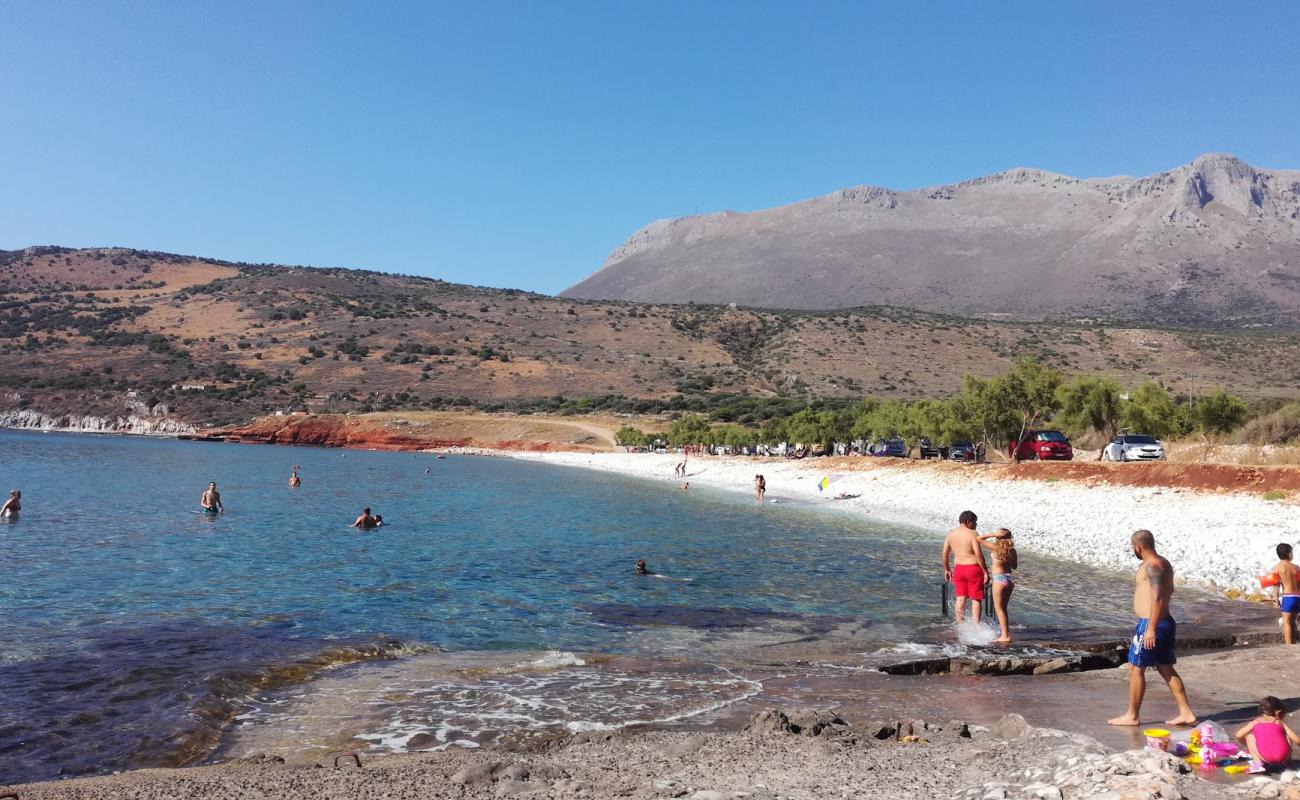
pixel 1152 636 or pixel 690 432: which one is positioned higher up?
pixel 690 432

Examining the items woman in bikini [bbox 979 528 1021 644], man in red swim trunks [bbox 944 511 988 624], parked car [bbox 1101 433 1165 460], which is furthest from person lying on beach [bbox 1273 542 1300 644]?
parked car [bbox 1101 433 1165 460]

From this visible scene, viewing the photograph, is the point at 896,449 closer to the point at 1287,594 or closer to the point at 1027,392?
the point at 1027,392

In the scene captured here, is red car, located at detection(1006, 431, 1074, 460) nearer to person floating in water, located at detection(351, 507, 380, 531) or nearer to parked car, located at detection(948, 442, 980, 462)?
parked car, located at detection(948, 442, 980, 462)

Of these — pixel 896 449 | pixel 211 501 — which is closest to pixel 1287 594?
pixel 211 501

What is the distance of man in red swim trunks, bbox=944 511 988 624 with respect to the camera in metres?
14.0

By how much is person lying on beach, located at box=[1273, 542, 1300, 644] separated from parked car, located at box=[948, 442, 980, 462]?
3808 centimetres

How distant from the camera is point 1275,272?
192m

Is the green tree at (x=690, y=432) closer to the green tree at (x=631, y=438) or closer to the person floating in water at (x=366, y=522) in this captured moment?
the green tree at (x=631, y=438)

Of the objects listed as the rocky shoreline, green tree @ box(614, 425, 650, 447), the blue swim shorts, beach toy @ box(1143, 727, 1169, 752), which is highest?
green tree @ box(614, 425, 650, 447)

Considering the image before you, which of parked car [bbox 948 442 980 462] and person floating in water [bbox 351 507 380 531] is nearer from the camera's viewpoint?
person floating in water [bbox 351 507 380 531]

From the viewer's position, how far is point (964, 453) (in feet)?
168

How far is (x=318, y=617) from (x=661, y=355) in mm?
114414

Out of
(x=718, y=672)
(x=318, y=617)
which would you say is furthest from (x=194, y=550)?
(x=718, y=672)

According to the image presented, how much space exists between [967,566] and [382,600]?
1080 centimetres
